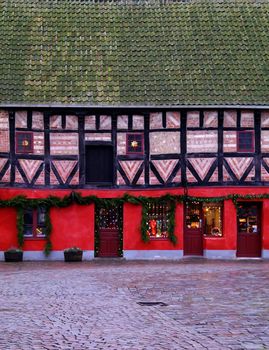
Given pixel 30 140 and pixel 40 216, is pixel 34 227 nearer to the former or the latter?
pixel 40 216

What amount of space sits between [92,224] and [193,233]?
4093mm

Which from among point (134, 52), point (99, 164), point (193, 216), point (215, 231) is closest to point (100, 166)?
point (99, 164)

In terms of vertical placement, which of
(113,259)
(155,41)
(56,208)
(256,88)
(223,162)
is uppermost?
(155,41)

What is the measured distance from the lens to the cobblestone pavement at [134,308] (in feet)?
38.3

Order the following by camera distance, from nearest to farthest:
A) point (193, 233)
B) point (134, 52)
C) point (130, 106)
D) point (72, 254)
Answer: point (72, 254) → point (130, 106) → point (193, 233) → point (134, 52)

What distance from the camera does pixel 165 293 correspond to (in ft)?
58.7

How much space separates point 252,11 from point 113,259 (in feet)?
41.2

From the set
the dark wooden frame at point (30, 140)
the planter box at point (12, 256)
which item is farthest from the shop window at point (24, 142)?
the planter box at point (12, 256)

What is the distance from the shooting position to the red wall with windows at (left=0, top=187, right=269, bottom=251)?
28797 millimetres

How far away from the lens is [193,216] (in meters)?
29.9

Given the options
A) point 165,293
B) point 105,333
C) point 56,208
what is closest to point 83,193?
point 56,208

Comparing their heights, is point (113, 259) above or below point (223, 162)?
below

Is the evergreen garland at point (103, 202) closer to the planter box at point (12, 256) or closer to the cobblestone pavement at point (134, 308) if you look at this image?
the planter box at point (12, 256)

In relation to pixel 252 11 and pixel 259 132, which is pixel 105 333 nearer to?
pixel 259 132
